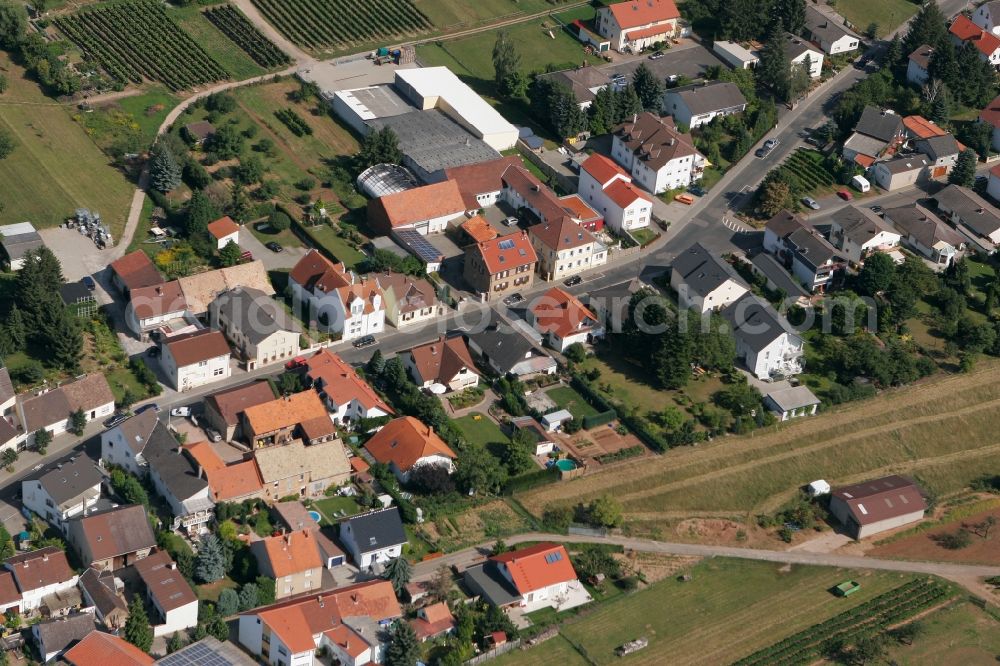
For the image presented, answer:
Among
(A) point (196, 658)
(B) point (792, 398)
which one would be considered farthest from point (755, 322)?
(A) point (196, 658)

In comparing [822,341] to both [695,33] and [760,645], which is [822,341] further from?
[695,33]

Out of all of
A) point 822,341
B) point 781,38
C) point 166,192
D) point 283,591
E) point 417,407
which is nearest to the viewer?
point 283,591

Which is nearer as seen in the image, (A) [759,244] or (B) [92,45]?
(A) [759,244]

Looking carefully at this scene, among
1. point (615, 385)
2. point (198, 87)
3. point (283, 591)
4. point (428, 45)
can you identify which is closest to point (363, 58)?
point (428, 45)

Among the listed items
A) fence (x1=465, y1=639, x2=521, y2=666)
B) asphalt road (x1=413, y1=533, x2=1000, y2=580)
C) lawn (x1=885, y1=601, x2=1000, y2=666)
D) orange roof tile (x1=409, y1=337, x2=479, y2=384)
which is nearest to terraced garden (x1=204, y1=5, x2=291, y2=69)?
orange roof tile (x1=409, y1=337, x2=479, y2=384)

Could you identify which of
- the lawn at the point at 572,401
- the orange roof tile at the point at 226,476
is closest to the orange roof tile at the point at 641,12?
the lawn at the point at 572,401

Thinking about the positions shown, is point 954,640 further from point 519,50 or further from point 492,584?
point 519,50

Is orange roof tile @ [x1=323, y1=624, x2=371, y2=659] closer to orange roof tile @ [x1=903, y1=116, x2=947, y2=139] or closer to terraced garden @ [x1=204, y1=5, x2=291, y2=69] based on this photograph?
terraced garden @ [x1=204, y1=5, x2=291, y2=69]

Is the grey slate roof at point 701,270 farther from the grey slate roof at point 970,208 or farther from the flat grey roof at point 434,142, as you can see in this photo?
the grey slate roof at point 970,208
